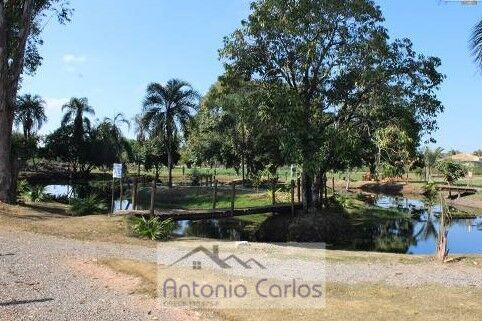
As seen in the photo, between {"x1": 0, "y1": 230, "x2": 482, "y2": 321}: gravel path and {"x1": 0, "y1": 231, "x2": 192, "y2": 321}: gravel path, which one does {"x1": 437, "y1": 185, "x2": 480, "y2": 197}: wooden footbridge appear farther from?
{"x1": 0, "y1": 231, "x2": 192, "y2": 321}: gravel path

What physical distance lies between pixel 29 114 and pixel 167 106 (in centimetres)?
2130

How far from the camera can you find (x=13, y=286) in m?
9.35

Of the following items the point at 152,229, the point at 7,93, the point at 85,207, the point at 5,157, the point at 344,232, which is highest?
the point at 7,93

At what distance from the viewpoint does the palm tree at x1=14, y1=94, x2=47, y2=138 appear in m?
59.4

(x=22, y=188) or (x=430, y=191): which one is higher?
(x=22, y=188)

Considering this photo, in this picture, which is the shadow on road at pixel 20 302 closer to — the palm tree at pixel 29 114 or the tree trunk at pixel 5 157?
the tree trunk at pixel 5 157

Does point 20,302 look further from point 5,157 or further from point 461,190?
point 461,190

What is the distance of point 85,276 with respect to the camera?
34.3 feet

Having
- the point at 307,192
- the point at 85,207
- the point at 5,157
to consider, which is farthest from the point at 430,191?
the point at 5,157

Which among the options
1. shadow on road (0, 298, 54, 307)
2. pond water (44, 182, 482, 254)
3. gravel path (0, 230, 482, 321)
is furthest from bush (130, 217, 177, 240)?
shadow on road (0, 298, 54, 307)

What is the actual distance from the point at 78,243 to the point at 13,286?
5.23m

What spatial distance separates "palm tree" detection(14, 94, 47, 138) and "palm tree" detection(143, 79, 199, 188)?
1937 centimetres

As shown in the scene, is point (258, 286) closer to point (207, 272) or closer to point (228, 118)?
point (207, 272)

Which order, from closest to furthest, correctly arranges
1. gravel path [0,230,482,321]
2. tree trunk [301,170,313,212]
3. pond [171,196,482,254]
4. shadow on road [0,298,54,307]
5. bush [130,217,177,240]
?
gravel path [0,230,482,321] < shadow on road [0,298,54,307] < bush [130,217,177,240] < pond [171,196,482,254] < tree trunk [301,170,313,212]
